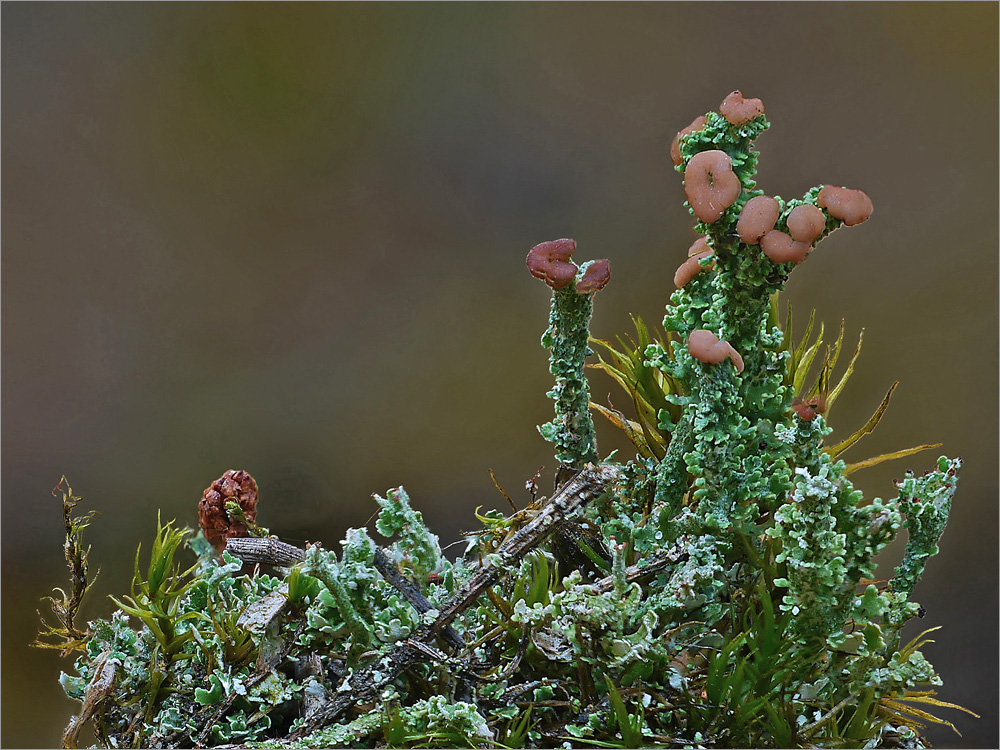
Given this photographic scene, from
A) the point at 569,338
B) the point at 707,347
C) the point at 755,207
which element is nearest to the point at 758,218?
the point at 755,207

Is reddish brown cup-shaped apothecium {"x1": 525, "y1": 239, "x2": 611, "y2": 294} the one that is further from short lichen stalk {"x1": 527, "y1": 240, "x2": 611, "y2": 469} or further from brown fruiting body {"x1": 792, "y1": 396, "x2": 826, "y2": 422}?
brown fruiting body {"x1": 792, "y1": 396, "x2": 826, "y2": 422}

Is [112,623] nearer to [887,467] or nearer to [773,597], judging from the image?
[773,597]

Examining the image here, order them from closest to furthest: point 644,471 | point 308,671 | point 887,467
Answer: point 308,671 < point 644,471 < point 887,467

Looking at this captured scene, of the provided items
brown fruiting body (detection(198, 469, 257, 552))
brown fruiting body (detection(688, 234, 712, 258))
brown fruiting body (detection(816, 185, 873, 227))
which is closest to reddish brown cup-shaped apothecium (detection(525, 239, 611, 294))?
brown fruiting body (detection(688, 234, 712, 258))

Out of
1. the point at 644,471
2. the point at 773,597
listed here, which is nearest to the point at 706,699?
the point at 773,597

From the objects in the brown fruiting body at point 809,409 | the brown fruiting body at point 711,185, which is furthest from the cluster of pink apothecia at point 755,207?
the brown fruiting body at point 809,409

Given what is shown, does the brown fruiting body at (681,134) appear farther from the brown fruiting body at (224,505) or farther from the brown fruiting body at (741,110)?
the brown fruiting body at (224,505)

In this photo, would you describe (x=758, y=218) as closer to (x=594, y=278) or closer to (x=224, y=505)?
(x=594, y=278)
